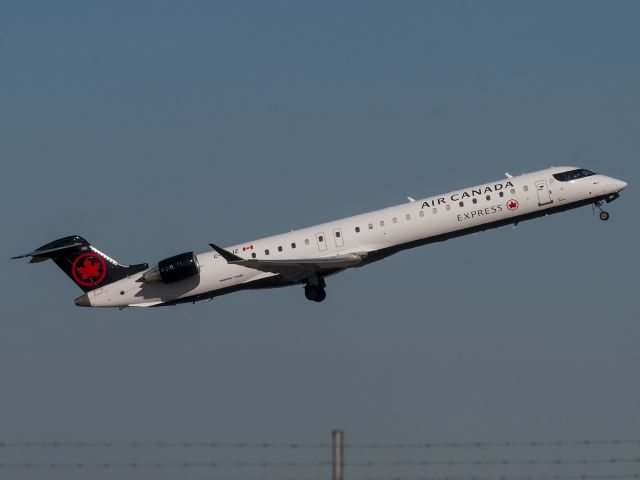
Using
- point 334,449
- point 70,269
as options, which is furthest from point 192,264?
point 334,449

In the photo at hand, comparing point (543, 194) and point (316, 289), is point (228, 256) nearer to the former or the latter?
point (316, 289)

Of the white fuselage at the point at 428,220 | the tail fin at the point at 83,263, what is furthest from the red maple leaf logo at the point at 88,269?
the white fuselage at the point at 428,220

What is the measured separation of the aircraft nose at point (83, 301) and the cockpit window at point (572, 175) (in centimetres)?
1666

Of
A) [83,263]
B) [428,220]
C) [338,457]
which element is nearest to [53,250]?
[83,263]

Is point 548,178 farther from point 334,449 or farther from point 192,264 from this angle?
point 334,449

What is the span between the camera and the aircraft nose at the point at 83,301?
133ft

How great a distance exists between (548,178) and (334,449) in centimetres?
2535

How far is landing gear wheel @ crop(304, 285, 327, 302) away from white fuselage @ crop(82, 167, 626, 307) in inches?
49.2

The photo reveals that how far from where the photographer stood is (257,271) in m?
38.6

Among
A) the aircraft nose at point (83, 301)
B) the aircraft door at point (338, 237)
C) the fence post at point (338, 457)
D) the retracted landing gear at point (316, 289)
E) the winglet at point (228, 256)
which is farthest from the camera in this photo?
the aircraft nose at point (83, 301)

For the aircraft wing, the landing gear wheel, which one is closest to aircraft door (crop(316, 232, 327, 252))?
the aircraft wing

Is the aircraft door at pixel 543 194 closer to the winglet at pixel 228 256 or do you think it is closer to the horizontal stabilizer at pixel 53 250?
the winglet at pixel 228 256

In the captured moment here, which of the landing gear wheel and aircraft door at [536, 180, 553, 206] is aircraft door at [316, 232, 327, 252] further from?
aircraft door at [536, 180, 553, 206]

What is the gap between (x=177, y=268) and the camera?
3872 centimetres
